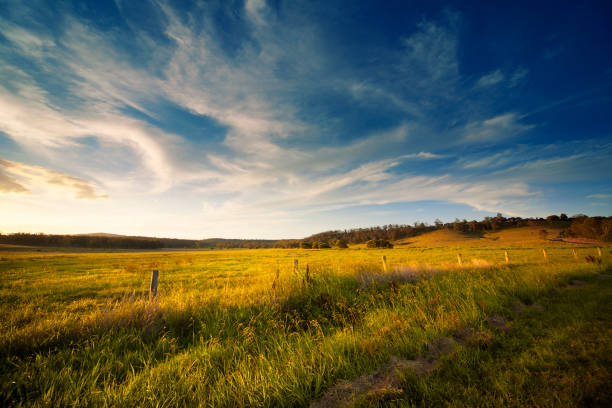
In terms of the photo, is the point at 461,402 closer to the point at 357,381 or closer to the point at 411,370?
the point at 411,370

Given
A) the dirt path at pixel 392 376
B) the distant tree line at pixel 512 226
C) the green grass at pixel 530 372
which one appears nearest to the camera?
the green grass at pixel 530 372

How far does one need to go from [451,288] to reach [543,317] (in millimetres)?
2609

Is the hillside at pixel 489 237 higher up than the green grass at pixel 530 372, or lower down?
lower down

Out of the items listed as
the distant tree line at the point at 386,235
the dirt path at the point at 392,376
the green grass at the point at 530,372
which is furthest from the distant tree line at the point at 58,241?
the green grass at the point at 530,372

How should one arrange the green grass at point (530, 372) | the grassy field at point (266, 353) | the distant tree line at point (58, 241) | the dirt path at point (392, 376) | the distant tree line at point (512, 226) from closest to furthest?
the green grass at point (530, 372)
the dirt path at point (392, 376)
the grassy field at point (266, 353)
the distant tree line at point (512, 226)
the distant tree line at point (58, 241)

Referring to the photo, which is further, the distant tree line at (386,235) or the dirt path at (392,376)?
the distant tree line at (386,235)

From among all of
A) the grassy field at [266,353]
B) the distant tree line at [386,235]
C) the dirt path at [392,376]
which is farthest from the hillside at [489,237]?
the dirt path at [392,376]

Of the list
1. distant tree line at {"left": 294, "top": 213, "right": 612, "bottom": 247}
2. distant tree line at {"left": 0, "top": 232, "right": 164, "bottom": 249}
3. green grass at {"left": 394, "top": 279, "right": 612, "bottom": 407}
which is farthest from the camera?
distant tree line at {"left": 0, "top": 232, "right": 164, "bottom": 249}

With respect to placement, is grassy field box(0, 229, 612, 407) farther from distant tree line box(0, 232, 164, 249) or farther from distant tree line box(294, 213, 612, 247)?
distant tree line box(0, 232, 164, 249)

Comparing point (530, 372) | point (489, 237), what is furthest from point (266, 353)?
point (489, 237)

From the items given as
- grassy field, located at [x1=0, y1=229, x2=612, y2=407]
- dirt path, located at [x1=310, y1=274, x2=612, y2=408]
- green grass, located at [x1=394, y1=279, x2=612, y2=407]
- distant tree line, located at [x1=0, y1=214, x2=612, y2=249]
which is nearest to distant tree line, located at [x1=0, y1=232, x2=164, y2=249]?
distant tree line, located at [x1=0, y1=214, x2=612, y2=249]

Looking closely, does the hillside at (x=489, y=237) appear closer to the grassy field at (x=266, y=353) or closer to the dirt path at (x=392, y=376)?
the grassy field at (x=266, y=353)

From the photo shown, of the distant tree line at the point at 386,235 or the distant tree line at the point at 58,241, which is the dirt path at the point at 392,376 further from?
the distant tree line at the point at 58,241

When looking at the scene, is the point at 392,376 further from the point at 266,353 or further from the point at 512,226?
the point at 512,226
